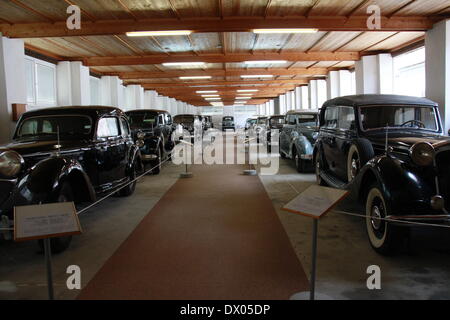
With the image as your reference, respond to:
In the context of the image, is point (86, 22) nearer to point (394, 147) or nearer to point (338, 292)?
point (394, 147)

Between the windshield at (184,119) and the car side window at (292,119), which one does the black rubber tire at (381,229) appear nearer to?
the car side window at (292,119)

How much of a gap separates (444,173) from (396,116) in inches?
76.6

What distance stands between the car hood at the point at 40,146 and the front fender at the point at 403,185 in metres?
4.01

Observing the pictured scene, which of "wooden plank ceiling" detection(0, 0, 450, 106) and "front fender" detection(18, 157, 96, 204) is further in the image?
"wooden plank ceiling" detection(0, 0, 450, 106)

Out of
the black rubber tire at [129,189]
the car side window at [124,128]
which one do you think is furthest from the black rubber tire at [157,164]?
the car side window at [124,128]

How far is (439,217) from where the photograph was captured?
349 centimetres

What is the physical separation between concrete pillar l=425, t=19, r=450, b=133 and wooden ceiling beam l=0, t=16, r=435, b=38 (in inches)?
71.2

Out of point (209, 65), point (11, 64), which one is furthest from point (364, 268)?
point (209, 65)

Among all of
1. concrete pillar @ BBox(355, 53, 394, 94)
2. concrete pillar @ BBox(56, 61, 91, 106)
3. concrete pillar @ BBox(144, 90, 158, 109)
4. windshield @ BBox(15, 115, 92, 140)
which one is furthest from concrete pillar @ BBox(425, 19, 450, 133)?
concrete pillar @ BBox(144, 90, 158, 109)

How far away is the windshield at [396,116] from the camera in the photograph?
5473 millimetres

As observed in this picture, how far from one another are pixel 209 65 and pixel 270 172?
794cm

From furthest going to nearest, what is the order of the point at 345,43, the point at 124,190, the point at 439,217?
1. the point at 345,43
2. the point at 124,190
3. the point at 439,217

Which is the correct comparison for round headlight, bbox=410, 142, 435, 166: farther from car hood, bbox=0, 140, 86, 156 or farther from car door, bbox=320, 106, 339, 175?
car hood, bbox=0, 140, 86, 156

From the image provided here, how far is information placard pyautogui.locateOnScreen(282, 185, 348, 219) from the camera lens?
2871 millimetres
